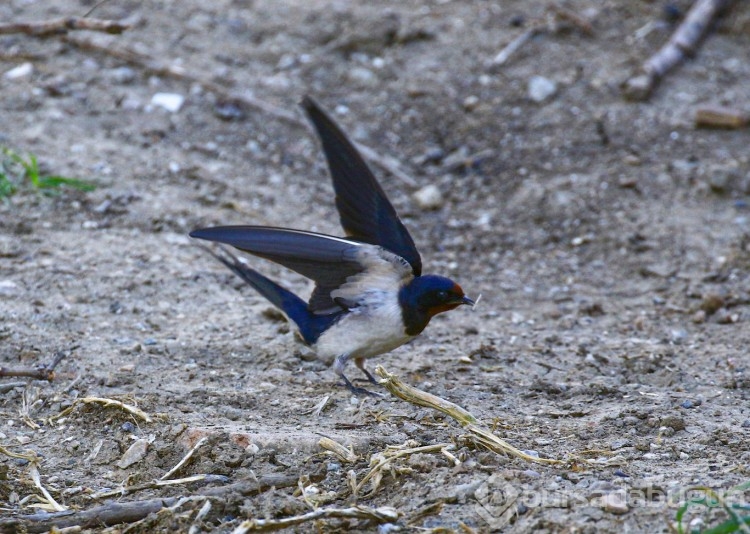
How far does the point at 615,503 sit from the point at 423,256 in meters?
3.07

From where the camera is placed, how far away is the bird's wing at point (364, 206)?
4.09 m

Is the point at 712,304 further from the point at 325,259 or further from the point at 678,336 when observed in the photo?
the point at 325,259

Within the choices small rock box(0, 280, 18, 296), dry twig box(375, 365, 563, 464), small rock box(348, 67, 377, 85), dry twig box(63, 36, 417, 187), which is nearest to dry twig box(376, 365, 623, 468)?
dry twig box(375, 365, 563, 464)

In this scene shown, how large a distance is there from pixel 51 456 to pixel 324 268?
1257mm

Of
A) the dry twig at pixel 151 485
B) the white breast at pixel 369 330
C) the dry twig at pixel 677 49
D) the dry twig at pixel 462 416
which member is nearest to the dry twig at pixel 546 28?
the dry twig at pixel 677 49

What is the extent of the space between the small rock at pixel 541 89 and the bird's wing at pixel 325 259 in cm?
307

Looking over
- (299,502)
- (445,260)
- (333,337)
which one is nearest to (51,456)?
(299,502)

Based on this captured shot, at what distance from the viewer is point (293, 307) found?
443 centimetres

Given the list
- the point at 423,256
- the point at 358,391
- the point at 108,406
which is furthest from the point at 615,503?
the point at 423,256

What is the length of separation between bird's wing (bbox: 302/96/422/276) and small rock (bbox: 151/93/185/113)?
2.65 meters

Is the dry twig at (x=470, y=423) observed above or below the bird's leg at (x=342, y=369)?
above

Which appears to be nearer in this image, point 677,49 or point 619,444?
point 619,444

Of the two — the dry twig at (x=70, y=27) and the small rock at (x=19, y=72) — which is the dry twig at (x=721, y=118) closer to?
the dry twig at (x=70, y=27)

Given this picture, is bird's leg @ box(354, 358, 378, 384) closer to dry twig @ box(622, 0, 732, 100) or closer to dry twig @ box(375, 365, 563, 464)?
dry twig @ box(375, 365, 563, 464)
